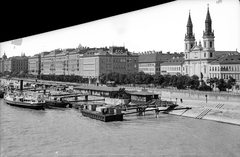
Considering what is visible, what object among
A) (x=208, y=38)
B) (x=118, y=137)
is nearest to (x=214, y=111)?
(x=118, y=137)

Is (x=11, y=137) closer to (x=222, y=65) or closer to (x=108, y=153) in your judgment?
(x=108, y=153)

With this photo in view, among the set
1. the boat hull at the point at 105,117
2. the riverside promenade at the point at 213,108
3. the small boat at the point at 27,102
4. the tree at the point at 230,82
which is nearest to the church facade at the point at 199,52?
the tree at the point at 230,82

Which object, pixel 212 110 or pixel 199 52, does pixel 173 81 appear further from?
pixel 212 110

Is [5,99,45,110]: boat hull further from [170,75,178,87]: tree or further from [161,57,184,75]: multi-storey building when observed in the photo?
[161,57,184,75]: multi-storey building

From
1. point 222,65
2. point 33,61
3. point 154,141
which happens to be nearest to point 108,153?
point 154,141

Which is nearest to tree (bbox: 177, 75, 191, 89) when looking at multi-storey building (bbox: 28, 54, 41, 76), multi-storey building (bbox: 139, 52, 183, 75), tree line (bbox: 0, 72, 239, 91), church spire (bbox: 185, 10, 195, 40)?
tree line (bbox: 0, 72, 239, 91)

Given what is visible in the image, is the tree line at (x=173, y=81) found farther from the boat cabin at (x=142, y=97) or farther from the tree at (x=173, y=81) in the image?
the boat cabin at (x=142, y=97)

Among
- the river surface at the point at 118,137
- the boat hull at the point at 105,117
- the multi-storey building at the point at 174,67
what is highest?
the multi-storey building at the point at 174,67

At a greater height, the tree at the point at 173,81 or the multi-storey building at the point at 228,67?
the multi-storey building at the point at 228,67
